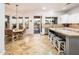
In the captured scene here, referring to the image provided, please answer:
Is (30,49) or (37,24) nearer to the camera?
(30,49)

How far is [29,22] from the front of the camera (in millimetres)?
12227

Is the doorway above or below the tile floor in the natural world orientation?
above

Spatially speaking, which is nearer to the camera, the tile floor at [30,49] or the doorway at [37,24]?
the tile floor at [30,49]

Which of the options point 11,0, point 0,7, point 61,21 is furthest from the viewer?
point 61,21

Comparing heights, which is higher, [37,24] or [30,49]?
[37,24]

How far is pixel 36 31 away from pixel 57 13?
2698mm

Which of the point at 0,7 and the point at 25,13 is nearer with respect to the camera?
the point at 0,7

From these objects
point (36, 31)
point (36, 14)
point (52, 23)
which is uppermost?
point (36, 14)

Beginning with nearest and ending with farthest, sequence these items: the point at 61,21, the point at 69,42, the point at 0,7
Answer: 1. the point at 69,42
2. the point at 0,7
3. the point at 61,21

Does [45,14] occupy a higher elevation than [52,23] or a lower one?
higher

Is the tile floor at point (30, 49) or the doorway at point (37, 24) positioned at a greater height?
the doorway at point (37, 24)

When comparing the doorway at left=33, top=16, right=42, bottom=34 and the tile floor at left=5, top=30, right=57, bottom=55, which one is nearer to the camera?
the tile floor at left=5, top=30, right=57, bottom=55

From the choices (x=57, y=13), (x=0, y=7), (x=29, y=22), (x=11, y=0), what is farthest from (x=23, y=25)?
(x=11, y=0)

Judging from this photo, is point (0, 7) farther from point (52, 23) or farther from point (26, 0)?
point (52, 23)
